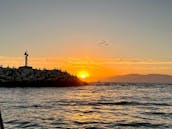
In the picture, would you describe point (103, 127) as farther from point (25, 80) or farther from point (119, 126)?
point (25, 80)

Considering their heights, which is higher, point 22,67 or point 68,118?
point 22,67

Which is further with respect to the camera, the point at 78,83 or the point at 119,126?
the point at 78,83

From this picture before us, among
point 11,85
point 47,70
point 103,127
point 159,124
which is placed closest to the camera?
point 103,127

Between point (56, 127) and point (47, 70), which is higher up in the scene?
point (47, 70)

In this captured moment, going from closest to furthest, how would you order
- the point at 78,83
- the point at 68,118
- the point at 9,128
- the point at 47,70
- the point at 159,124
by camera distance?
the point at 9,128 → the point at 159,124 → the point at 68,118 → the point at 47,70 → the point at 78,83

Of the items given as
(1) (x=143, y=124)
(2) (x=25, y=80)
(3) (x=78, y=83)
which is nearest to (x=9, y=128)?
(1) (x=143, y=124)

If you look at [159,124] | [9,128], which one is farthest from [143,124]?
[9,128]

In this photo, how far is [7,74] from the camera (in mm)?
159625

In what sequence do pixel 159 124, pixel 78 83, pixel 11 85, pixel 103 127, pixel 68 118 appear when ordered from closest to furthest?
pixel 103 127, pixel 159 124, pixel 68 118, pixel 11 85, pixel 78 83

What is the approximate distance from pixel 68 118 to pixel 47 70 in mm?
135139

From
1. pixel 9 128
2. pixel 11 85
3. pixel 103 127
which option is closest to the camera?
pixel 9 128

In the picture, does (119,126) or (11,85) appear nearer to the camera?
(119,126)

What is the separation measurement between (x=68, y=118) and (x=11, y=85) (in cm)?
12672

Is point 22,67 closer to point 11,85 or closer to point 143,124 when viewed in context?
point 11,85
